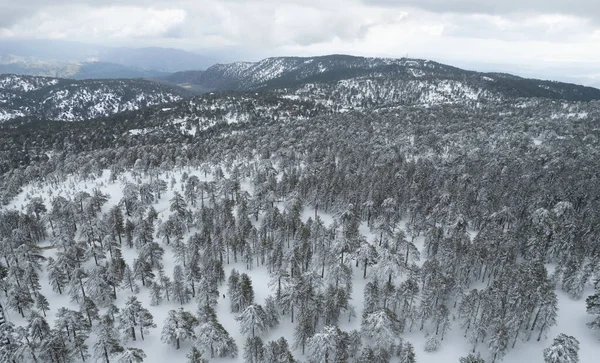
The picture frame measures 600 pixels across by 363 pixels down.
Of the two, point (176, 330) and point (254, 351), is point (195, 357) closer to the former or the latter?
point (176, 330)

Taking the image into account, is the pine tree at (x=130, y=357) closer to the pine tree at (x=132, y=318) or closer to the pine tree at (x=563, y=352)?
the pine tree at (x=132, y=318)

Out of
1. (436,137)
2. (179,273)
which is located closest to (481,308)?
(179,273)

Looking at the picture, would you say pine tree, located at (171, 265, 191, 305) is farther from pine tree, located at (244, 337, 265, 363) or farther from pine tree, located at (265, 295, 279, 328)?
pine tree, located at (244, 337, 265, 363)

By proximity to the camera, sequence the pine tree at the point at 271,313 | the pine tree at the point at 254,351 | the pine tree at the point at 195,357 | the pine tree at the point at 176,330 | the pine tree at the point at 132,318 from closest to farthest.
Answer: the pine tree at the point at 195,357 → the pine tree at the point at 254,351 → the pine tree at the point at 176,330 → the pine tree at the point at 132,318 → the pine tree at the point at 271,313

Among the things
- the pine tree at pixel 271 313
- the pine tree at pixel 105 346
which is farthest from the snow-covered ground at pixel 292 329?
the pine tree at pixel 105 346

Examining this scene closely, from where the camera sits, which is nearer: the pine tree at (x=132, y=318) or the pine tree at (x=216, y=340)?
the pine tree at (x=216, y=340)

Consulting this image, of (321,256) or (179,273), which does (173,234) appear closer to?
(179,273)

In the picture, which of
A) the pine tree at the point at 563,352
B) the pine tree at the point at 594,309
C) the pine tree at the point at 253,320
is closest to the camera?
the pine tree at the point at 563,352

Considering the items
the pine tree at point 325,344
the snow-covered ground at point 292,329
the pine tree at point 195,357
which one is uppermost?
the pine tree at point 325,344

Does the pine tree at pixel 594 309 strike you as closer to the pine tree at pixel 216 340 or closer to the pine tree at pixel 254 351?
the pine tree at pixel 254 351

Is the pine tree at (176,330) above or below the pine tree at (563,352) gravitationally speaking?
below
